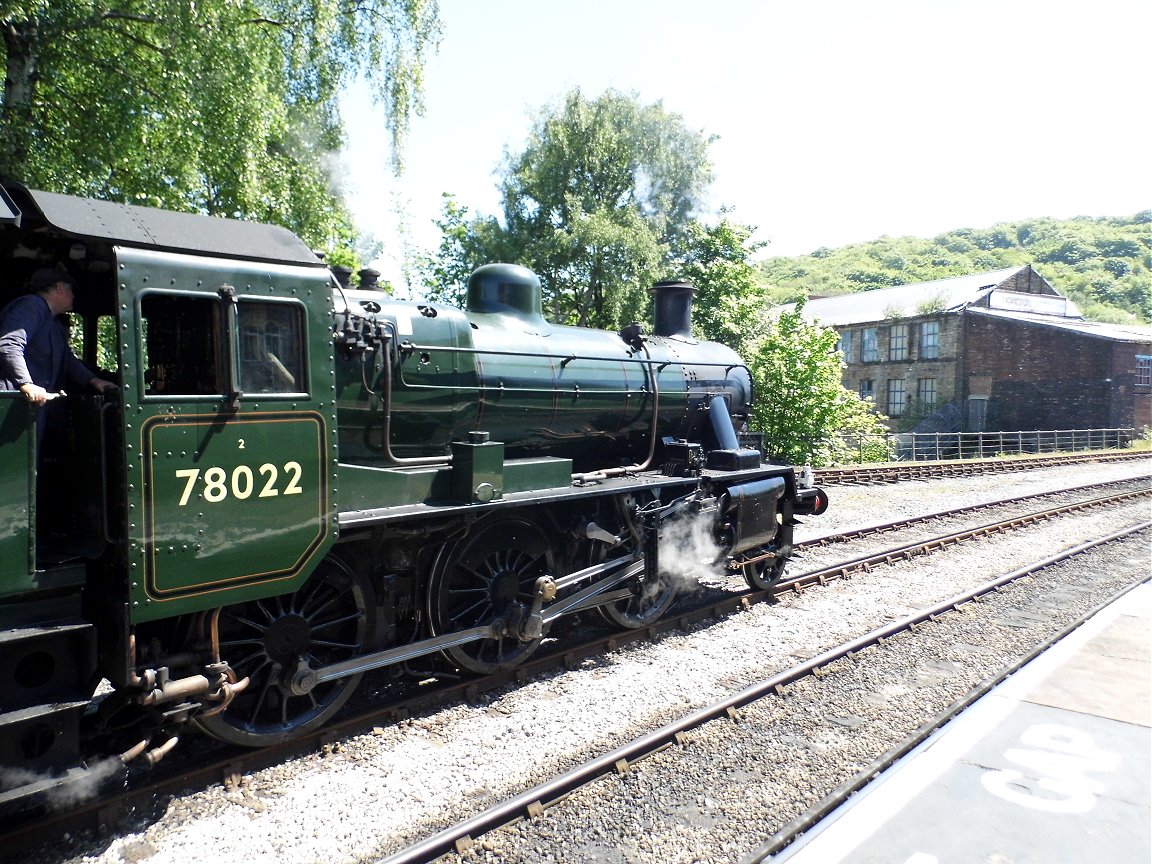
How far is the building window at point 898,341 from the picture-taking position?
141 feet

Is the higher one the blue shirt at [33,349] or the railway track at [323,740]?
the blue shirt at [33,349]

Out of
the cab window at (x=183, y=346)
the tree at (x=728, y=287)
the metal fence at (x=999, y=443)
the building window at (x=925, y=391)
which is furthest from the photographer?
the building window at (x=925, y=391)

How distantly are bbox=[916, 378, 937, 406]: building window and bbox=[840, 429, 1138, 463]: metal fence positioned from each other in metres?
5.65

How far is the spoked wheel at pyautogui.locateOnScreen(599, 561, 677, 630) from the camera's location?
291 inches

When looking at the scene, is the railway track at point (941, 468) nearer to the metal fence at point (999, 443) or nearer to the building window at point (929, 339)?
the metal fence at point (999, 443)

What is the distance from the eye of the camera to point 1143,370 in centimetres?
3794

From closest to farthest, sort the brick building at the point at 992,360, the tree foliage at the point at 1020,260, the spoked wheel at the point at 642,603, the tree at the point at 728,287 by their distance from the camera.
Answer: the spoked wheel at the point at 642,603
the tree at the point at 728,287
the brick building at the point at 992,360
the tree foliage at the point at 1020,260

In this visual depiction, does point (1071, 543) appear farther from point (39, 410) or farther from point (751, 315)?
point (751, 315)

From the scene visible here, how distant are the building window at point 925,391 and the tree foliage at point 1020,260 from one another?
31.7 m

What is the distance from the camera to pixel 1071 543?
41.7 feet

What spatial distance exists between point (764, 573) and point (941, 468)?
1679 centimetres

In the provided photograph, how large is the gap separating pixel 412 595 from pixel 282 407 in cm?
192

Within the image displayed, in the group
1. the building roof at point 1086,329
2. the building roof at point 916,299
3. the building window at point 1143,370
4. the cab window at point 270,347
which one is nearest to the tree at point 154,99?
the cab window at point 270,347

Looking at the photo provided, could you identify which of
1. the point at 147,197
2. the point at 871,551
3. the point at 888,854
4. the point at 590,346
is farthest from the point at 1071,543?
the point at 147,197
